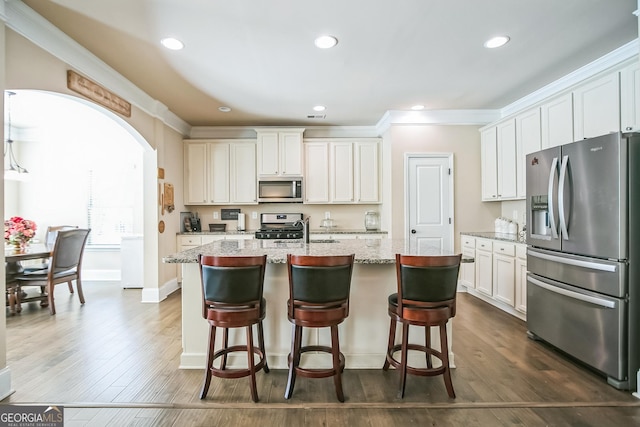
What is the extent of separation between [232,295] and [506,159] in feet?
13.0

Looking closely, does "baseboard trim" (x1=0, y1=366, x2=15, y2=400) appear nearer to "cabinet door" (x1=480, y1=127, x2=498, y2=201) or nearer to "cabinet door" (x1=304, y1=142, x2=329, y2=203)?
"cabinet door" (x1=304, y1=142, x2=329, y2=203)

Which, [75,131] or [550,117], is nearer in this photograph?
[550,117]

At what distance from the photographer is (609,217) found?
7.14 feet

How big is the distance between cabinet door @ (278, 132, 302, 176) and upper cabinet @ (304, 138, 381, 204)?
6.4 inches

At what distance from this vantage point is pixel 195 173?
5.30 meters

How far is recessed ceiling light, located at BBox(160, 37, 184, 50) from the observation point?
8.50 ft

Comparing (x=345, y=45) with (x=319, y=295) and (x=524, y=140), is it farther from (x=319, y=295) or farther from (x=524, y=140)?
(x=524, y=140)

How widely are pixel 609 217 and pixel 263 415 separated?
107 inches

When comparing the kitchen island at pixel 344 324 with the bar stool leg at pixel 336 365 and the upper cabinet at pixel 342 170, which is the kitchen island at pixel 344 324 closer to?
the bar stool leg at pixel 336 365

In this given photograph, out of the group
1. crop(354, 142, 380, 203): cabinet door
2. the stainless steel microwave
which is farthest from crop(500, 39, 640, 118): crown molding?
the stainless steel microwave

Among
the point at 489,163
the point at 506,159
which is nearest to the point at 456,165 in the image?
the point at 489,163

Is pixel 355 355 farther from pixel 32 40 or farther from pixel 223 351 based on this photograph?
pixel 32 40

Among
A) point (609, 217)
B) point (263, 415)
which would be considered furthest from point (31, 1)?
point (609, 217)

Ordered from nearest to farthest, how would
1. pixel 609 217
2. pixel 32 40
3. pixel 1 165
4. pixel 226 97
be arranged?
pixel 1 165 → pixel 609 217 → pixel 32 40 → pixel 226 97
